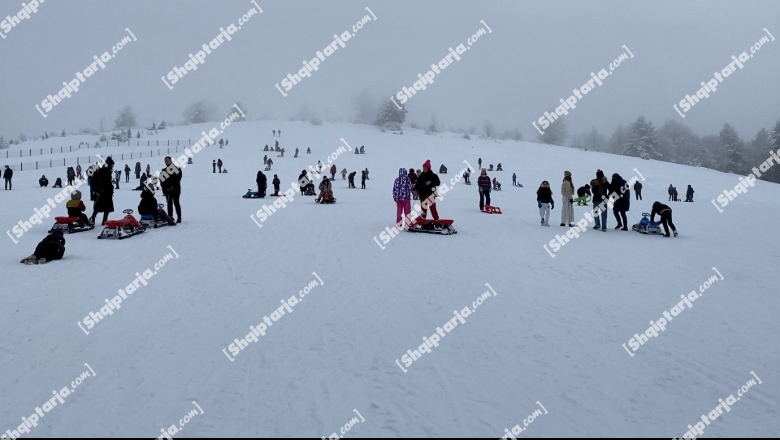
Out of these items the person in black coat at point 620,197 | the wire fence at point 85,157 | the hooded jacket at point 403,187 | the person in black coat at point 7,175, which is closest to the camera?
the hooded jacket at point 403,187

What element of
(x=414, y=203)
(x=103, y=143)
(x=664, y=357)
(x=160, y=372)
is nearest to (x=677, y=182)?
(x=414, y=203)

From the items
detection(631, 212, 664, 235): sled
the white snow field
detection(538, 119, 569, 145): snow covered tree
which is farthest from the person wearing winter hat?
detection(538, 119, 569, 145): snow covered tree

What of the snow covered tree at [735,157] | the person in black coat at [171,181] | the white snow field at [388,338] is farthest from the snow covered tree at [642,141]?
the person in black coat at [171,181]

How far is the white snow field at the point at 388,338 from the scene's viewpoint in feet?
13.7

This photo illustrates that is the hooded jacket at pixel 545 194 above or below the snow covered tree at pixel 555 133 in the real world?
above

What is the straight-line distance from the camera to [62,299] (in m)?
7.31

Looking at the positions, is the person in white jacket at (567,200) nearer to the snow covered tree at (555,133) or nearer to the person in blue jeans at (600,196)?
the person in blue jeans at (600,196)

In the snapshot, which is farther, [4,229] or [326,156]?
[326,156]

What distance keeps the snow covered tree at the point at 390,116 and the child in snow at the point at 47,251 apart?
87.6 m

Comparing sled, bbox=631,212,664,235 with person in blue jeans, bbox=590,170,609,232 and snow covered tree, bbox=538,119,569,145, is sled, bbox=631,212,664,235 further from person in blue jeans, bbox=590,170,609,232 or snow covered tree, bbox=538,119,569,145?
snow covered tree, bbox=538,119,569,145

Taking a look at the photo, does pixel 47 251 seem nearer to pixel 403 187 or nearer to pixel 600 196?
pixel 403 187

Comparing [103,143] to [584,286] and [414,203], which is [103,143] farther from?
[584,286]

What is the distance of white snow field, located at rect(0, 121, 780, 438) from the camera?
165 inches

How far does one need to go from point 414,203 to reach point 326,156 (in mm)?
39594
